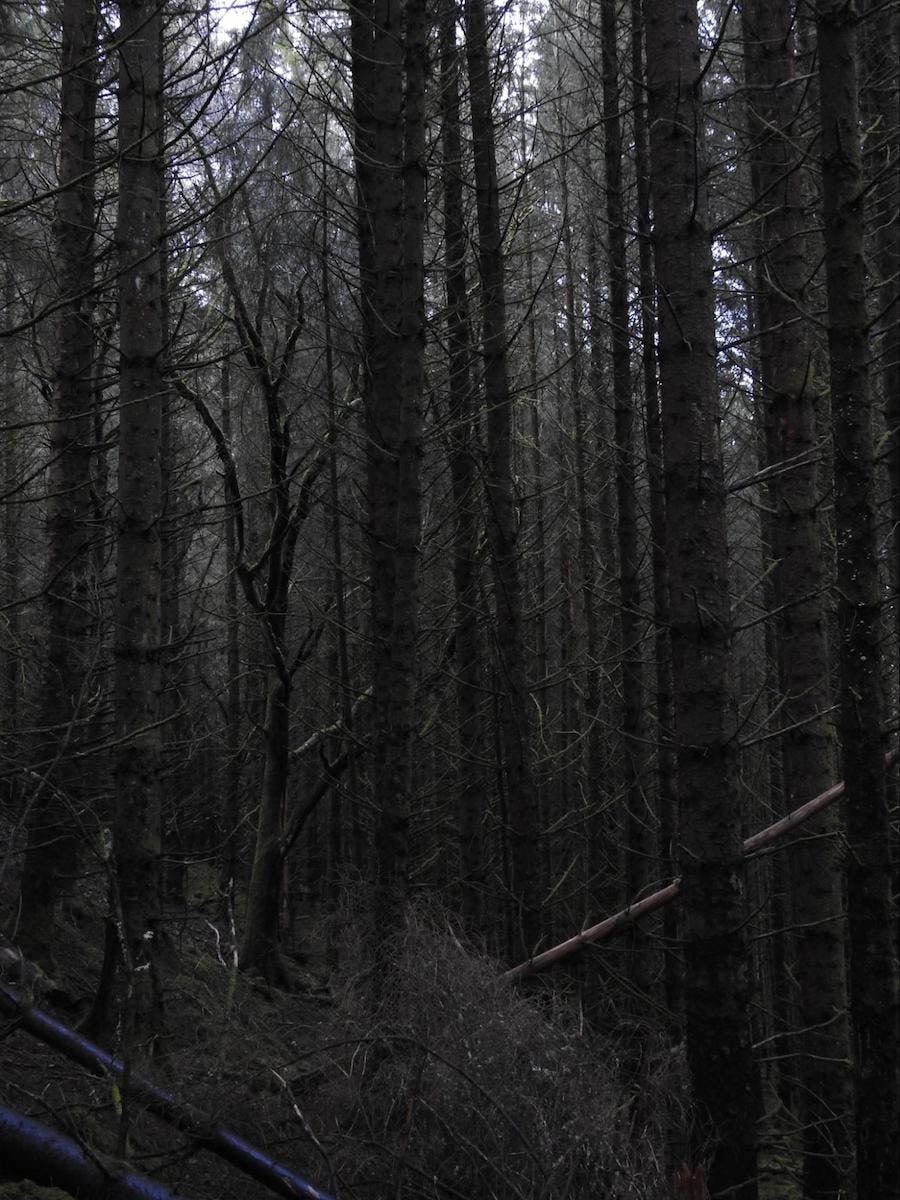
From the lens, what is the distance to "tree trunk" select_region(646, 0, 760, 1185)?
4324 millimetres

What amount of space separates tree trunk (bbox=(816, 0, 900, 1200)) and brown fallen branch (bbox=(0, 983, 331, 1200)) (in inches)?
107

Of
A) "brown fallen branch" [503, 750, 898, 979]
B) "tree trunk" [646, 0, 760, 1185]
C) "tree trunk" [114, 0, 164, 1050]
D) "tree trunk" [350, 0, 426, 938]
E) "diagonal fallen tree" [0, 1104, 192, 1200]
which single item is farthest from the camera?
"tree trunk" [350, 0, 426, 938]

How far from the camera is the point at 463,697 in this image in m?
9.63

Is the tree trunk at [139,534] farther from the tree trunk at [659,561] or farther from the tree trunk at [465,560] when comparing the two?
the tree trunk at [659,561]

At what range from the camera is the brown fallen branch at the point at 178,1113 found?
3895 mm

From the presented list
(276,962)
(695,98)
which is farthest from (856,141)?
(276,962)

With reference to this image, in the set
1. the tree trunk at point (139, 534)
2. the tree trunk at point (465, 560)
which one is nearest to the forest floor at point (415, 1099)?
the tree trunk at point (139, 534)

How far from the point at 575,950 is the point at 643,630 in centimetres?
565

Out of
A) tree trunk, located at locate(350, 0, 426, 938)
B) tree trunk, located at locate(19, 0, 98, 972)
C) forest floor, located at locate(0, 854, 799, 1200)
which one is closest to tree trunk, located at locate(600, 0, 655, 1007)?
tree trunk, located at locate(350, 0, 426, 938)

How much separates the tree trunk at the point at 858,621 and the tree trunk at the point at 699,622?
2.26ft

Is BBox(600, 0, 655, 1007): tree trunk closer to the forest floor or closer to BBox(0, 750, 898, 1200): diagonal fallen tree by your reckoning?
the forest floor

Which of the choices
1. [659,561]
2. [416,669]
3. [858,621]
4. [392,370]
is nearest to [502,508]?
[392,370]

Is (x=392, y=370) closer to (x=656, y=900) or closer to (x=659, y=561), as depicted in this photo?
(x=656, y=900)

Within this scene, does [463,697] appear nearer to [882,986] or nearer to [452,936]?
[452,936]
